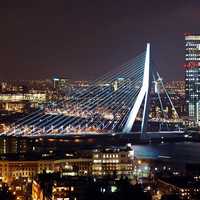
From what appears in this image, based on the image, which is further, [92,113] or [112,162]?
[92,113]

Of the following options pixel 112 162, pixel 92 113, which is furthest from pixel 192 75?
pixel 112 162

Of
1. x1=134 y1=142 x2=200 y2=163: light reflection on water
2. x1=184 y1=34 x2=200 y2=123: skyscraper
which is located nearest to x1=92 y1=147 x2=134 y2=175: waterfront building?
x1=134 y1=142 x2=200 y2=163: light reflection on water

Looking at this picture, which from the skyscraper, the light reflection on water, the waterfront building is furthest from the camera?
the skyscraper

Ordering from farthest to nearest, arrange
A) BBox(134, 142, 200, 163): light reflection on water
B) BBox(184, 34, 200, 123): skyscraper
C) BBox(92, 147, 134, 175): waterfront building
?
BBox(184, 34, 200, 123): skyscraper, BBox(134, 142, 200, 163): light reflection on water, BBox(92, 147, 134, 175): waterfront building

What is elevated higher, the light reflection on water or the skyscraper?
the skyscraper

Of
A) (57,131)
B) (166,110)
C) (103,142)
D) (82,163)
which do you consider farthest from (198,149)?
(166,110)

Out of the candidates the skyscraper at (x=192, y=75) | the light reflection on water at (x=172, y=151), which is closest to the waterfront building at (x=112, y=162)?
the light reflection on water at (x=172, y=151)

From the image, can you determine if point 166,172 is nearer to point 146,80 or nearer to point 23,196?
point 23,196

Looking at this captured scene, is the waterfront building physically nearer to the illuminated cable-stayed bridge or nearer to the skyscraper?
the illuminated cable-stayed bridge

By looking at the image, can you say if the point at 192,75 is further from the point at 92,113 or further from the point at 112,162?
the point at 112,162
